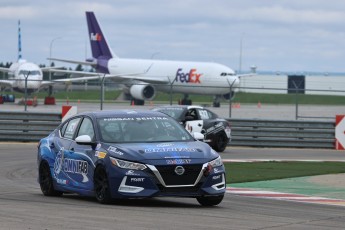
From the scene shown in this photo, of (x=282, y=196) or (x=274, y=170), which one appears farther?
(x=274, y=170)

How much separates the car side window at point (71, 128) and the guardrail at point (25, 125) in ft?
54.7

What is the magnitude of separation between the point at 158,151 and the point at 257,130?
18939 mm

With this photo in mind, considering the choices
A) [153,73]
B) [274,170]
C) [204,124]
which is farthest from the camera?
[153,73]

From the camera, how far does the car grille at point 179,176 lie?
42.5ft

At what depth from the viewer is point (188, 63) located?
2746 inches

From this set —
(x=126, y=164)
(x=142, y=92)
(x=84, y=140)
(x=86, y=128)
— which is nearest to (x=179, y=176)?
(x=126, y=164)

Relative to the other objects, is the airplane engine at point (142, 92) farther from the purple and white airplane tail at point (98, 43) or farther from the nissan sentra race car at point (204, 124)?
the nissan sentra race car at point (204, 124)

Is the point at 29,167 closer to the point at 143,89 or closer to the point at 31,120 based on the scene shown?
the point at 31,120

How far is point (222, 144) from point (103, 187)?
15.2 m

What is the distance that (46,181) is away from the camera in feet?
49.8

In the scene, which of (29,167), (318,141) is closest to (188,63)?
(318,141)

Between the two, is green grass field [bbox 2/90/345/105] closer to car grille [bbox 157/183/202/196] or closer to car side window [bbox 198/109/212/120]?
car side window [bbox 198/109/212/120]

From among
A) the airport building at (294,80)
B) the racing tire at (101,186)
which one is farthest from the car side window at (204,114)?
the airport building at (294,80)

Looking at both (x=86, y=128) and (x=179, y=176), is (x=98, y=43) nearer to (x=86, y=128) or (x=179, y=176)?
(x=86, y=128)
